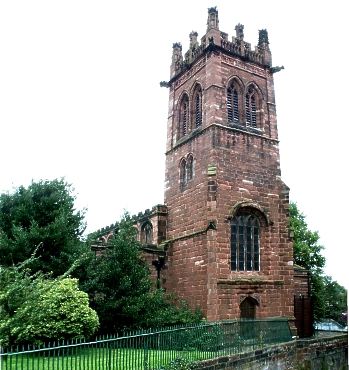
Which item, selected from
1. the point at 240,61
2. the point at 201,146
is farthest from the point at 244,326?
the point at 240,61

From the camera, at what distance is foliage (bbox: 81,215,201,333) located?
59.0ft

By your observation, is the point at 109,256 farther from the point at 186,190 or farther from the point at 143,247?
the point at 186,190

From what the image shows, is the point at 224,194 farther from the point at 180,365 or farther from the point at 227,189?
the point at 180,365

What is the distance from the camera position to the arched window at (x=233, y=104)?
23.7 meters

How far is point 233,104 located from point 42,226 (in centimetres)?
1144

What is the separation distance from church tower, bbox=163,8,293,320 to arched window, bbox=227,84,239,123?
2.2 inches

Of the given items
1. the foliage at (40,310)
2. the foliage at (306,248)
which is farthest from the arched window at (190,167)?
the foliage at (306,248)

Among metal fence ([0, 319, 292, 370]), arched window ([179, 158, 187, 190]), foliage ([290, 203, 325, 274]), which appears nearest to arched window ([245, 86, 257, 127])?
arched window ([179, 158, 187, 190])

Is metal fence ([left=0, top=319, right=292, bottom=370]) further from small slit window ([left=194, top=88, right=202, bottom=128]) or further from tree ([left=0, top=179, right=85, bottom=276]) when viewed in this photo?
small slit window ([left=194, top=88, right=202, bottom=128])

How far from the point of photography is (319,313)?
34.8 m

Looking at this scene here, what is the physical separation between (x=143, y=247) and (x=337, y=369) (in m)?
10.3

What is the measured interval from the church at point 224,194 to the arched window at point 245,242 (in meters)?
0.05

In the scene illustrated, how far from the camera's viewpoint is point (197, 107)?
24984 mm

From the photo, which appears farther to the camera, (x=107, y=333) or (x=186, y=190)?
(x=186, y=190)
